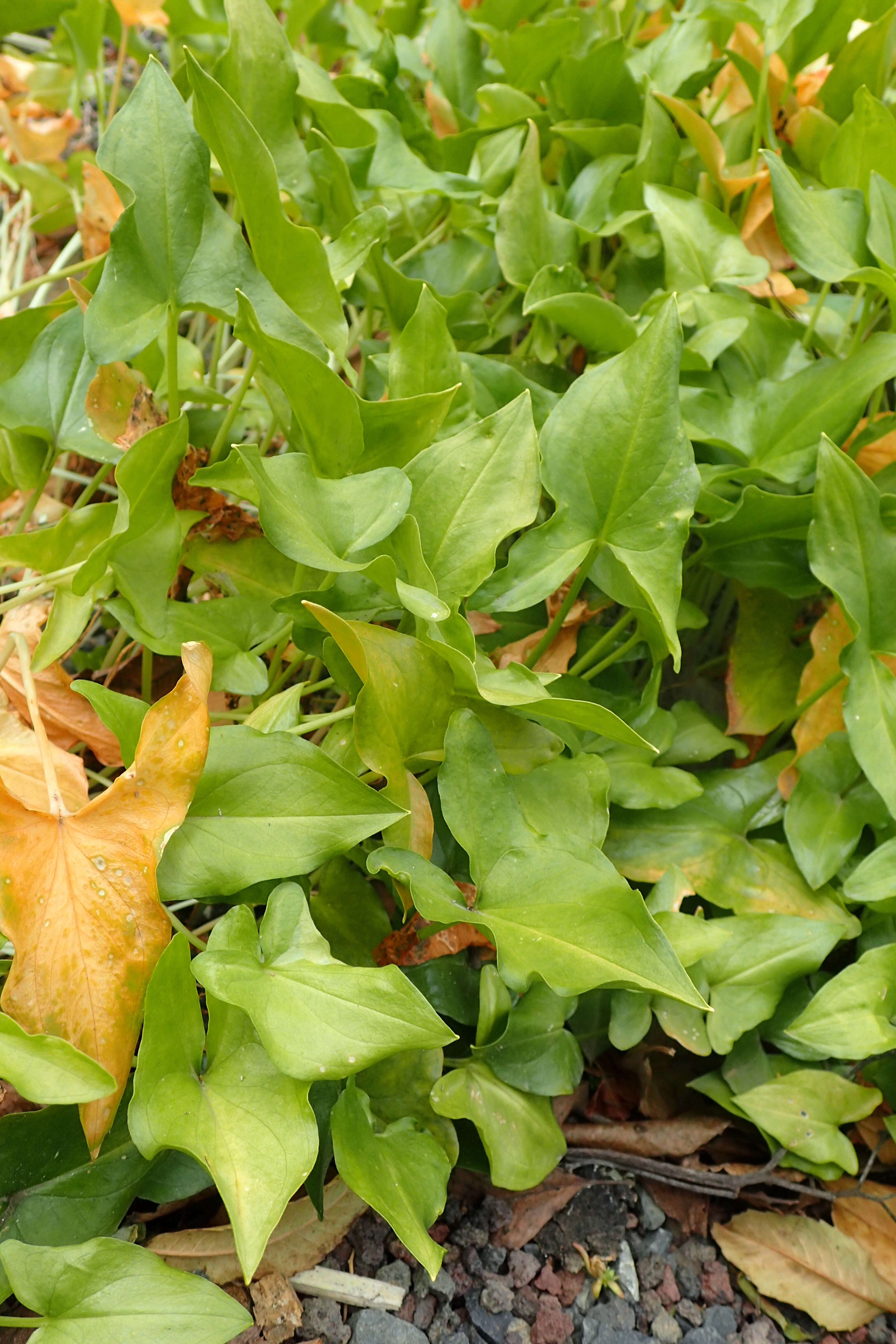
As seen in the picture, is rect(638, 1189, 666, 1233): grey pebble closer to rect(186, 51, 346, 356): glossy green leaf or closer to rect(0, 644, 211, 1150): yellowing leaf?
rect(0, 644, 211, 1150): yellowing leaf

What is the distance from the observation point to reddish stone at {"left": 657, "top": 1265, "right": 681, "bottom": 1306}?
2.59 feet

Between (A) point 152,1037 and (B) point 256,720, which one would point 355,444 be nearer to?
(B) point 256,720

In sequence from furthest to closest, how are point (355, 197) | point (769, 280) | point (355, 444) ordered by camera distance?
1. point (769, 280)
2. point (355, 197)
3. point (355, 444)

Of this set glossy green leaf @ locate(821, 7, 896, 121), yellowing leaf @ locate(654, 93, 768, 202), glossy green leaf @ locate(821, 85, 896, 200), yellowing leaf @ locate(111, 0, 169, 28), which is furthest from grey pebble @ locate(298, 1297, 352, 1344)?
yellowing leaf @ locate(111, 0, 169, 28)

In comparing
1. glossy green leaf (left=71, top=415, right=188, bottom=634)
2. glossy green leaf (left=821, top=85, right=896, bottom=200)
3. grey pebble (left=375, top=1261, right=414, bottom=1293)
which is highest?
glossy green leaf (left=821, top=85, right=896, bottom=200)

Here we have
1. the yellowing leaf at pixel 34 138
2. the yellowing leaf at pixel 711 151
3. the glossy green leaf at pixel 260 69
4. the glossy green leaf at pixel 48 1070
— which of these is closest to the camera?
the glossy green leaf at pixel 48 1070

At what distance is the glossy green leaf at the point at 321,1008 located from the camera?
1.85 feet

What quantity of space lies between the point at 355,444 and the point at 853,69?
Answer: 0.86 metres

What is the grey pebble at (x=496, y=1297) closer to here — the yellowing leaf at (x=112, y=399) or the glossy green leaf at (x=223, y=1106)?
the glossy green leaf at (x=223, y=1106)

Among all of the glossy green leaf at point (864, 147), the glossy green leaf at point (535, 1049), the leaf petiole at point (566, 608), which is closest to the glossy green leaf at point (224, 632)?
the leaf petiole at point (566, 608)

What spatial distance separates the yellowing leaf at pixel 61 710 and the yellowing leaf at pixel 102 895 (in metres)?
0.22

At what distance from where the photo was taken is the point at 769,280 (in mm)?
1155

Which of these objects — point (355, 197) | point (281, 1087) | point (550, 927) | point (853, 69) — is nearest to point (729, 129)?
point (853, 69)

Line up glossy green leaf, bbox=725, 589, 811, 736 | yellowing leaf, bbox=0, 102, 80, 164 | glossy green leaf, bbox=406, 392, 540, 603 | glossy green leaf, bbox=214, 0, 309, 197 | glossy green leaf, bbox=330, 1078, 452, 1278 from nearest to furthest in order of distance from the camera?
glossy green leaf, bbox=330, 1078, 452, 1278, glossy green leaf, bbox=406, 392, 540, 603, glossy green leaf, bbox=214, 0, 309, 197, glossy green leaf, bbox=725, 589, 811, 736, yellowing leaf, bbox=0, 102, 80, 164
